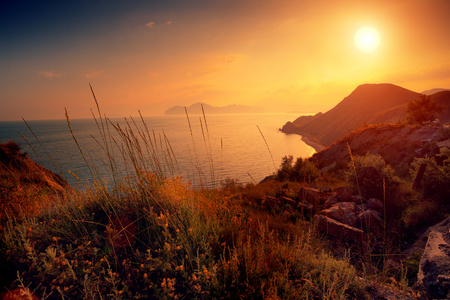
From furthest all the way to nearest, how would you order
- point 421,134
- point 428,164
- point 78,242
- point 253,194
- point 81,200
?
point 421,134 → point 253,194 → point 428,164 → point 81,200 → point 78,242

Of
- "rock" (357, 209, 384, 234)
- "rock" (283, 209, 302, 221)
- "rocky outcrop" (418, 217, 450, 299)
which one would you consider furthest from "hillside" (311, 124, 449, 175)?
"rocky outcrop" (418, 217, 450, 299)

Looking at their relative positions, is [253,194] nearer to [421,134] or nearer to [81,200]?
[81,200]

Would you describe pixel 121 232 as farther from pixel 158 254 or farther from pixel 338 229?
pixel 338 229

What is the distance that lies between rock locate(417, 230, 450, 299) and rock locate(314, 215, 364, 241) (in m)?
2.11

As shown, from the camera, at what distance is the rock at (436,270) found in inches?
97.7

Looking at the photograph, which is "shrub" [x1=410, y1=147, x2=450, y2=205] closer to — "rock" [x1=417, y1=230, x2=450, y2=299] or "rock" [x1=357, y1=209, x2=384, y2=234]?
"rock" [x1=357, y1=209, x2=384, y2=234]

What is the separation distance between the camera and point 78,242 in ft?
9.70

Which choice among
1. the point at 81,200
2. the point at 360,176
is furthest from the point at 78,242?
the point at 360,176

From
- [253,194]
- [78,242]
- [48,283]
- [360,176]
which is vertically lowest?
[253,194]

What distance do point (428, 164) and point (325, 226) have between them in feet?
20.3

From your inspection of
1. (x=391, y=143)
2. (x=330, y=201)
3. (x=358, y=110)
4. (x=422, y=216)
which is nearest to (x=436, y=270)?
(x=422, y=216)

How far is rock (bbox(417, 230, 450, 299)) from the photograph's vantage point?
2.48 meters

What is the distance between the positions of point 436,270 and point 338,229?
2.93 meters

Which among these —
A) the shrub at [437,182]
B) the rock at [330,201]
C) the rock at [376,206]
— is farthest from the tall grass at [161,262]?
the shrub at [437,182]
